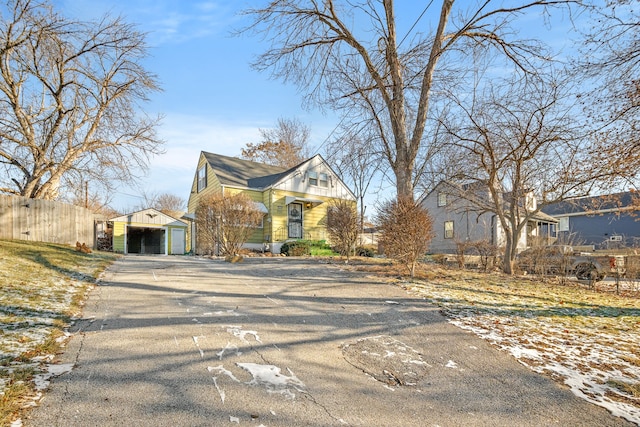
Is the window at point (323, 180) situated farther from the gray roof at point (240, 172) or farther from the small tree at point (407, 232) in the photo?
the small tree at point (407, 232)

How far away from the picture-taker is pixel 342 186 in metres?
22.2

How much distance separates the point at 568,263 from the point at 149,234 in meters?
26.4

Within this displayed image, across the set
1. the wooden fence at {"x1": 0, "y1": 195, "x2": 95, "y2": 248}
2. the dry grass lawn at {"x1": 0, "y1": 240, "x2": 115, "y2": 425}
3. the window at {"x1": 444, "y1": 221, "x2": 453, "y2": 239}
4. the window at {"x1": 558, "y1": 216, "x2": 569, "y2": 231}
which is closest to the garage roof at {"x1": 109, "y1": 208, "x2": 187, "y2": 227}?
the wooden fence at {"x1": 0, "y1": 195, "x2": 95, "y2": 248}

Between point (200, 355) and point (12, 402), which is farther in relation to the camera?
point (200, 355)

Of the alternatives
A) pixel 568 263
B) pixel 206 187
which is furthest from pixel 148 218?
pixel 568 263

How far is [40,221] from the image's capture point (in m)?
12.6

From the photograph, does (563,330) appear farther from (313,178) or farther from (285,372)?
(313,178)

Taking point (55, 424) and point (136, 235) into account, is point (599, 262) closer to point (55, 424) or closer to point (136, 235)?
point (55, 424)

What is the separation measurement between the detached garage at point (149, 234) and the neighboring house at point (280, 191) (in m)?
2.70

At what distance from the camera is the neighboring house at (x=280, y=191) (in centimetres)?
1870

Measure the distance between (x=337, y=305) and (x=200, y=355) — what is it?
2777 millimetres

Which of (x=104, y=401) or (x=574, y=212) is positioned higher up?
(x=574, y=212)

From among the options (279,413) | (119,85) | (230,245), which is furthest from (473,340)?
(119,85)

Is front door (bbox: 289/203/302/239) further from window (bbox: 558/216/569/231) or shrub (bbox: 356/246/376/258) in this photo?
window (bbox: 558/216/569/231)
